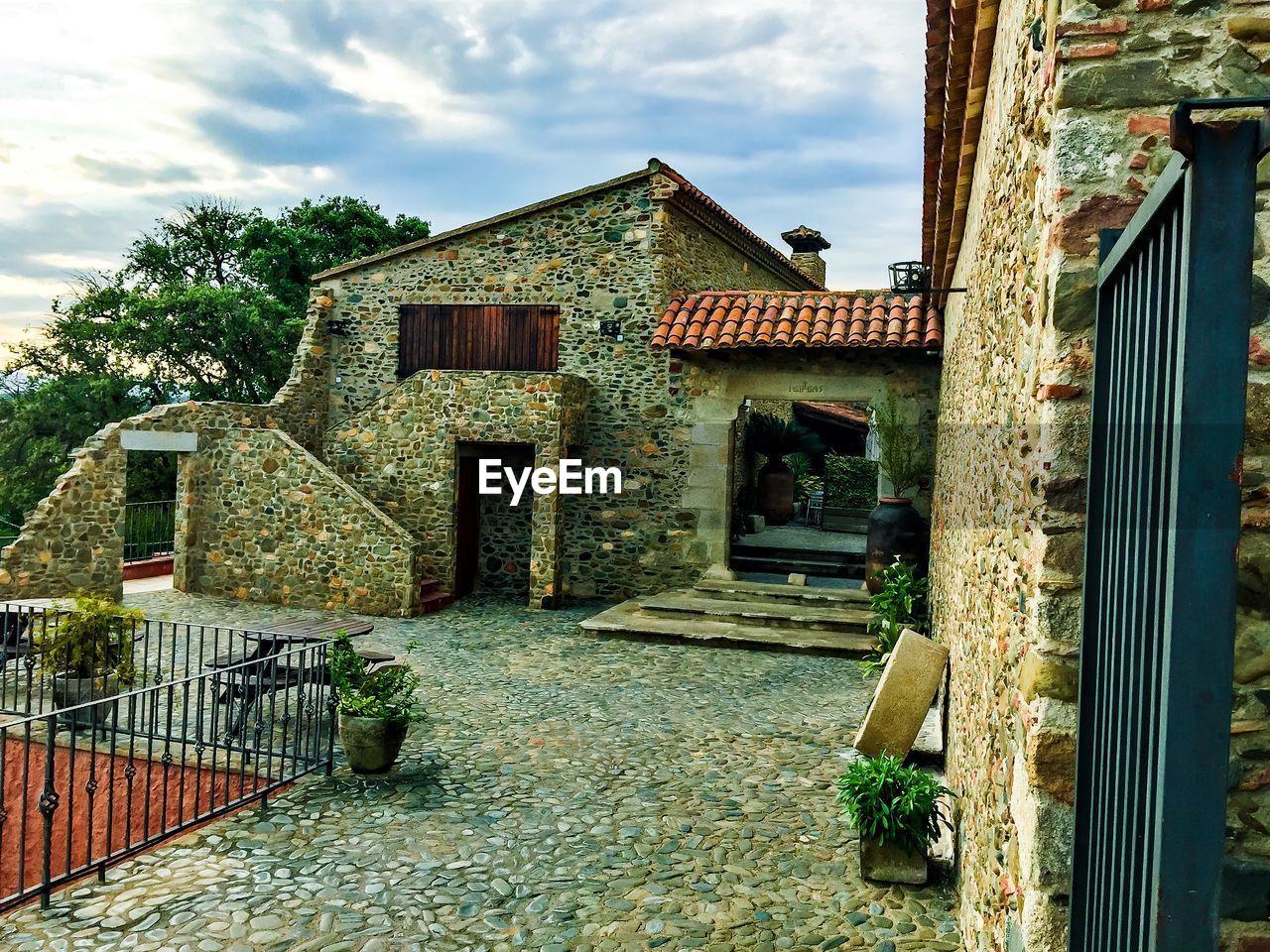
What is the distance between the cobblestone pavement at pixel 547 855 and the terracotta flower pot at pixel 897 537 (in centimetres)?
329

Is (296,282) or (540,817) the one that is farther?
(296,282)

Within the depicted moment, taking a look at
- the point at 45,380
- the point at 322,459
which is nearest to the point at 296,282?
the point at 45,380

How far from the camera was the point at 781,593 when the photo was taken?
1184 cm

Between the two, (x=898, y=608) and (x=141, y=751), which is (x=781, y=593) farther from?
(x=141, y=751)

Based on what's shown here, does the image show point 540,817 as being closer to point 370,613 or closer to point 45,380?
point 370,613

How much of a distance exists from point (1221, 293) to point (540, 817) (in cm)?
488

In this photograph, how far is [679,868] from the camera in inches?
188

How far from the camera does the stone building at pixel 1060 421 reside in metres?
2.22

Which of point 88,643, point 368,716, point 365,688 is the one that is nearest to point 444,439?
point 88,643

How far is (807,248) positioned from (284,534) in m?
14.6

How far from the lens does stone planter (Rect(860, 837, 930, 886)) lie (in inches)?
180

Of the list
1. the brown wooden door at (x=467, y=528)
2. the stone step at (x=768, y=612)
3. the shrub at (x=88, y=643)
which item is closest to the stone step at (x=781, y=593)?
the stone step at (x=768, y=612)

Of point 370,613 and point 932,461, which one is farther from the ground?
point 932,461

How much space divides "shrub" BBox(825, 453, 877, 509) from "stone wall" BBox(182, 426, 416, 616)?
1223cm
